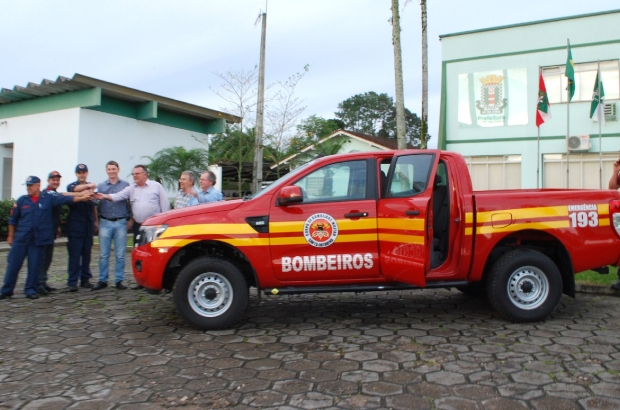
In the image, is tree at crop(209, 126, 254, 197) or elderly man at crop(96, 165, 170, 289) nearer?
elderly man at crop(96, 165, 170, 289)

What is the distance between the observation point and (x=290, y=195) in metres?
5.34

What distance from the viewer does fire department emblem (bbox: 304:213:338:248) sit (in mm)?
5422

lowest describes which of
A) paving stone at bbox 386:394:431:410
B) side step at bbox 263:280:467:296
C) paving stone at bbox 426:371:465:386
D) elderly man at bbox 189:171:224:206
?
paving stone at bbox 386:394:431:410

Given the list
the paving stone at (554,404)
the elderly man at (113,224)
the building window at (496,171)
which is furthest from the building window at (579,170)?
the paving stone at (554,404)

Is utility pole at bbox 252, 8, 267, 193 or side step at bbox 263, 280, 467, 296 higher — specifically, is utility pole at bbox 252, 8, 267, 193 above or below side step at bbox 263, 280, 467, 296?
above

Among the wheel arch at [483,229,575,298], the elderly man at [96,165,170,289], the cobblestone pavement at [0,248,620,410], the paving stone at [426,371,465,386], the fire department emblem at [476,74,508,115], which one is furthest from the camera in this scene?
the fire department emblem at [476,74,508,115]

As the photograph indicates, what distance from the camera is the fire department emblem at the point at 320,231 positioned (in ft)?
17.8

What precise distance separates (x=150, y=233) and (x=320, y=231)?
1745 millimetres

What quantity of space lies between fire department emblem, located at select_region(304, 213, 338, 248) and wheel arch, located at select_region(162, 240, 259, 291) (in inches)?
27.8

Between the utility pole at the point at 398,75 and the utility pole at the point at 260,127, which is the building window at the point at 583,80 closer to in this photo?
the utility pole at the point at 398,75

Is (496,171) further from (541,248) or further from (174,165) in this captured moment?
(541,248)

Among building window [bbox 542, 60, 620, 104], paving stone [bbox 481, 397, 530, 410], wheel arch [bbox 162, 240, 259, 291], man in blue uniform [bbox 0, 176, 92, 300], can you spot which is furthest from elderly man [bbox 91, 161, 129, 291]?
building window [bbox 542, 60, 620, 104]

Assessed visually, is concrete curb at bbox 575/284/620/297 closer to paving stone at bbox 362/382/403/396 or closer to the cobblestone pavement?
the cobblestone pavement

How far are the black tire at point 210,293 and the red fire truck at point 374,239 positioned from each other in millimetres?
10
